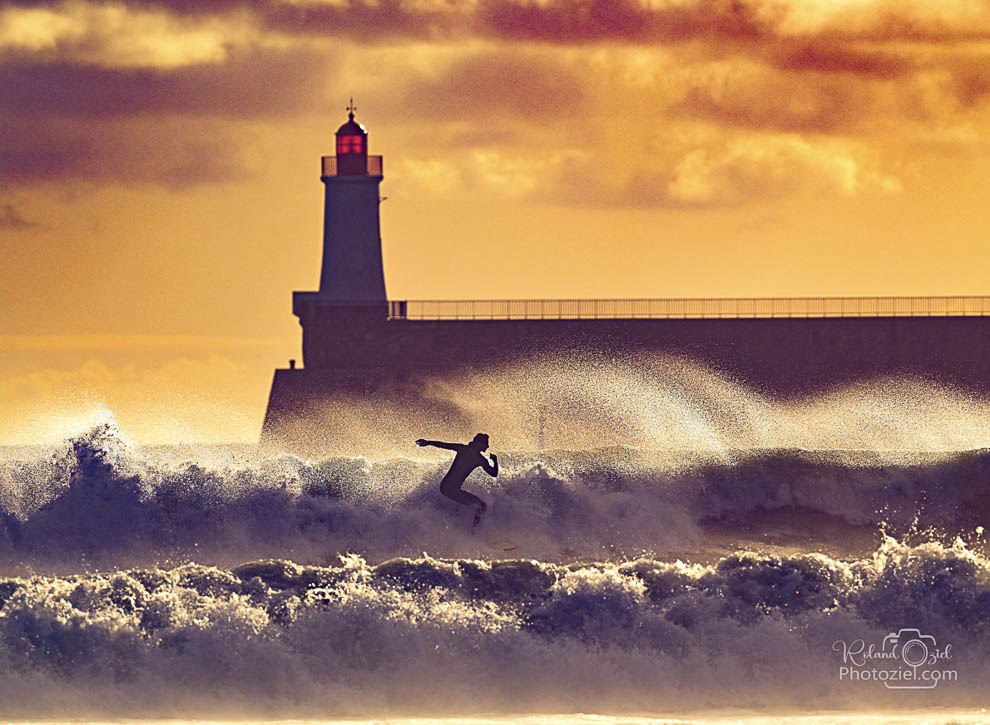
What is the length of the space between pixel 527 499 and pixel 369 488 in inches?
78.6

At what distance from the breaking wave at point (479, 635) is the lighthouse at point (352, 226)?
28418 mm

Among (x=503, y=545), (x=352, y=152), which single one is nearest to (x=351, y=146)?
(x=352, y=152)

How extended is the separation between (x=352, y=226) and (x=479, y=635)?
98.4 feet

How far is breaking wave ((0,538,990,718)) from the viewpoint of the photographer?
14.2 m

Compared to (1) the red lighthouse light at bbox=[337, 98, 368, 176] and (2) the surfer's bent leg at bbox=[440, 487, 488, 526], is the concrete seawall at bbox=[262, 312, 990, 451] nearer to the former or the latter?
(1) the red lighthouse light at bbox=[337, 98, 368, 176]

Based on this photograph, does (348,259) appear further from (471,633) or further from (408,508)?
(471,633)

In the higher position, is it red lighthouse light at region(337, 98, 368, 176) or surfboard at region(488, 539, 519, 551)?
red lighthouse light at region(337, 98, 368, 176)

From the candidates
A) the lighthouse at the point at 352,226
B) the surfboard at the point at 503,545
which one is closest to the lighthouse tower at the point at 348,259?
the lighthouse at the point at 352,226

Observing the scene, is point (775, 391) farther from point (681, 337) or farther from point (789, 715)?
point (789, 715)

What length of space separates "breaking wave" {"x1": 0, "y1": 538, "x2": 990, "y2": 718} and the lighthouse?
93.2 feet

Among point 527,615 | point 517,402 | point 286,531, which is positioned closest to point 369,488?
point 286,531

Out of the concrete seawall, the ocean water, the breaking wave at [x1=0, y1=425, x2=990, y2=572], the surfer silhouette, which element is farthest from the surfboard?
the concrete seawall

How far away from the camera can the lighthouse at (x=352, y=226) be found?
4422 cm

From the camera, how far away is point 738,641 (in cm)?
1498
